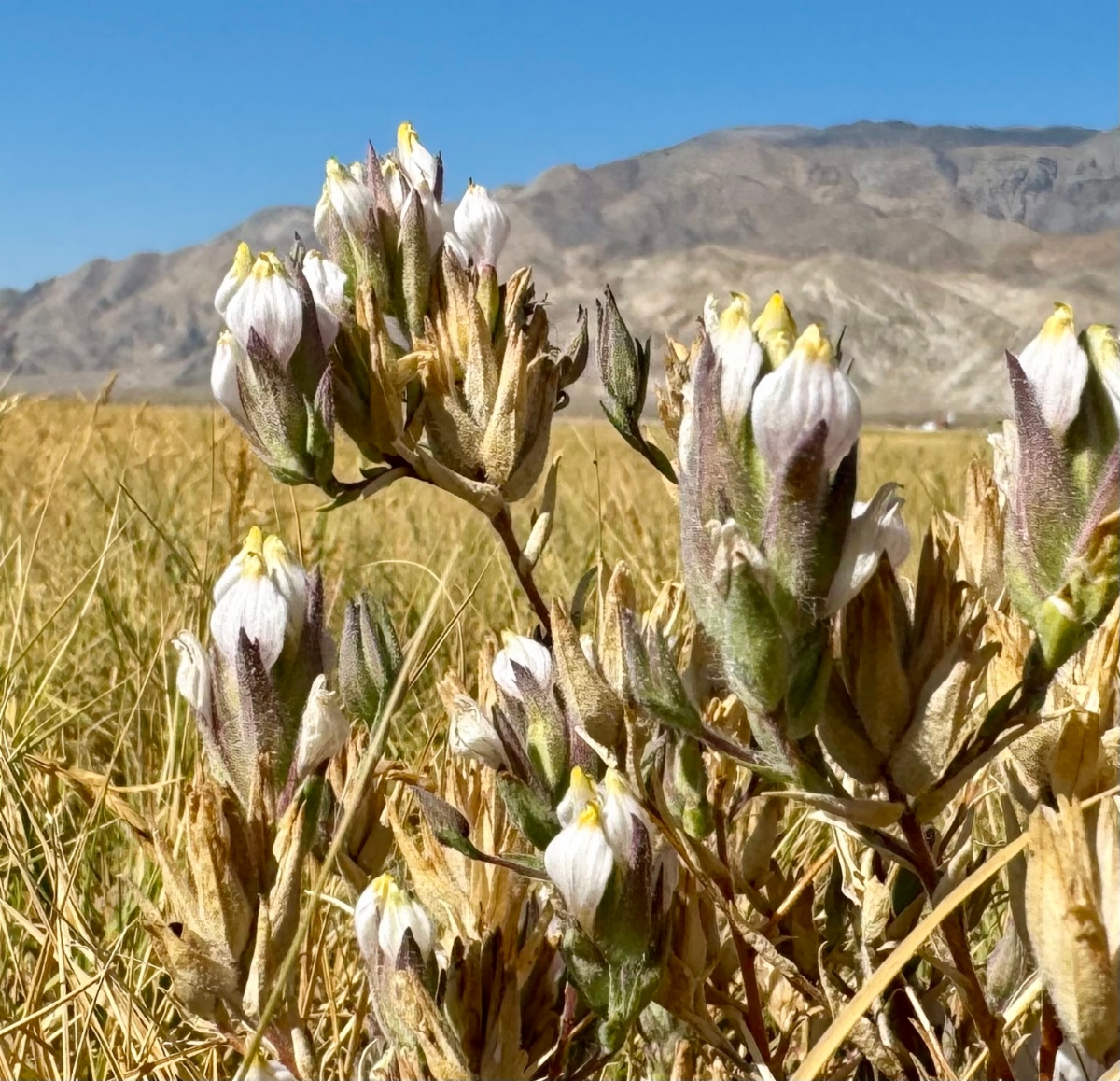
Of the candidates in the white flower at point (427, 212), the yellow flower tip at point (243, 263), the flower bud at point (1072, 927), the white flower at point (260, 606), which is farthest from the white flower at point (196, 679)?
the flower bud at point (1072, 927)

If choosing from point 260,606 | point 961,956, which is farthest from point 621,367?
point 961,956

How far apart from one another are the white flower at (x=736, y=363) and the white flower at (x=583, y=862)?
23 cm

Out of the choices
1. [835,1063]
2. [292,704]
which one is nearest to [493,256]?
[292,704]

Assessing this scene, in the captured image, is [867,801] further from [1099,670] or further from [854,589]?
[1099,670]

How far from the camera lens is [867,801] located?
2.02 feet

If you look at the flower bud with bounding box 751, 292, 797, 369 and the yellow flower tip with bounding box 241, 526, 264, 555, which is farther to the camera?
the yellow flower tip with bounding box 241, 526, 264, 555

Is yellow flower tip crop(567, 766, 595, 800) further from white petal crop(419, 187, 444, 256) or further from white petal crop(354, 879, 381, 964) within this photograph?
white petal crop(419, 187, 444, 256)

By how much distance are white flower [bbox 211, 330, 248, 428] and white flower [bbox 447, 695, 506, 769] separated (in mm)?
262

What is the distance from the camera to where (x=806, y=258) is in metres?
120

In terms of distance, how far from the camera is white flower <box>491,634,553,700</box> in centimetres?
83

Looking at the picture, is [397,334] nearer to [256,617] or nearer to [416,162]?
[416,162]

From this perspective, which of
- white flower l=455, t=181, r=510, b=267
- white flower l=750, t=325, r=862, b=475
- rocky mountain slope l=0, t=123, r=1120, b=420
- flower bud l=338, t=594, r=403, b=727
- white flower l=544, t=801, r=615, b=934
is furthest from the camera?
rocky mountain slope l=0, t=123, r=1120, b=420

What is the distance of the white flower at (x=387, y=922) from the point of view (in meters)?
0.75

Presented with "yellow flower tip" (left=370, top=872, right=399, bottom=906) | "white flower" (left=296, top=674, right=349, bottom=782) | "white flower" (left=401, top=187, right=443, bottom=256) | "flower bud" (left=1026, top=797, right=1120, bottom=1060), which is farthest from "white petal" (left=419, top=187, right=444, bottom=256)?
"flower bud" (left=1026, top=797, right=1120, bottom=1060)
